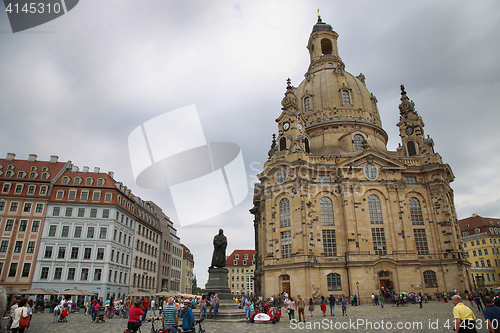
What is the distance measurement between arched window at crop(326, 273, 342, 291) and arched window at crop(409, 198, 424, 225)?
1397 cm

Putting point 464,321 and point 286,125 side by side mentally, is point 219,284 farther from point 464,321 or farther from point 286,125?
point 286,125

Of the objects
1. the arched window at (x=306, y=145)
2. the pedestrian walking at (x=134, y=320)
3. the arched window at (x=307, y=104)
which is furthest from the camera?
the arched window at (x=307, y=104)

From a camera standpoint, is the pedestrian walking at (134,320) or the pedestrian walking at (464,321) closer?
the pedestrian walking at (464,321)

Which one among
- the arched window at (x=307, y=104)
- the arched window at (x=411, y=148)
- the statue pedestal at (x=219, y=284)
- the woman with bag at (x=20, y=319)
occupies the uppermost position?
the arched window at (x=307, y=104)

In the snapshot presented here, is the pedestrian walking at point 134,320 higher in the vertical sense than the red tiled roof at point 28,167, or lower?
lower

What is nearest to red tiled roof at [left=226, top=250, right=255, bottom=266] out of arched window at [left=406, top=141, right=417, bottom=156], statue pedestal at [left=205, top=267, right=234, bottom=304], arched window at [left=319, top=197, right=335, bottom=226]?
arched window at [left=319, top=197, right=335, bottom=226]

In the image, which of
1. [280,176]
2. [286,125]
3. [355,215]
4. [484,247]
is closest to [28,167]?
[280,176]

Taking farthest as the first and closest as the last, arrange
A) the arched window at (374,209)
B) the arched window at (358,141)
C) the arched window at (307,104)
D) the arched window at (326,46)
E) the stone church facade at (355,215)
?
the arched window at (326,46) < the arched window at (307,104) < the arched window at (358,141) < the arched window at (374,209) < the stone church facade at (355,215)

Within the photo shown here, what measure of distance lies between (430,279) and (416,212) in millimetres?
9076

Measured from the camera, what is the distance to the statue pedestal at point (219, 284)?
2286cm

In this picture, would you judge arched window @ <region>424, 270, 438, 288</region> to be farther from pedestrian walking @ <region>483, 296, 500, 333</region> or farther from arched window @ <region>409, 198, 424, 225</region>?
pedestrian walking @ <region>483, 296, 500, 333</region>

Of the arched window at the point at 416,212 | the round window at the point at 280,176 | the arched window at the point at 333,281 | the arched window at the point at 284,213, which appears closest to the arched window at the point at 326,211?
the arched window at the point at 284,213

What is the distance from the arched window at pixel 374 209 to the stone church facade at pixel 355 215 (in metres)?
0.14

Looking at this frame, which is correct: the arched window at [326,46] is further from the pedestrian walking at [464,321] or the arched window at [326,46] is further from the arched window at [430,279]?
the pedestrian walking at [464,321]
